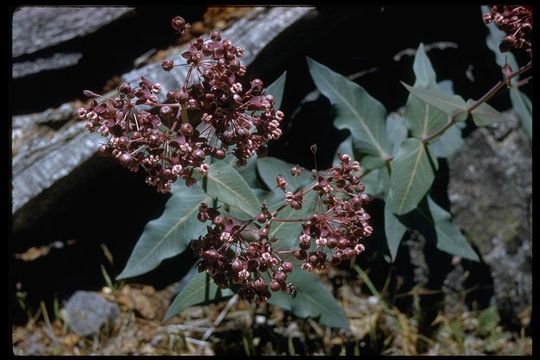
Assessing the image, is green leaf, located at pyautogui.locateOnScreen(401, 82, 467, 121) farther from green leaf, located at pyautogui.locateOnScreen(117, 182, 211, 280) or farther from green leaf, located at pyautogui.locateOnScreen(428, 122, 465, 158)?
green leaf, located at pyautogui.locateOnScreen(117, 182, 211, 280)

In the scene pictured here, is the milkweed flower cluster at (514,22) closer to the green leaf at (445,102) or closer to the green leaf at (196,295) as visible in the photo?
the green leaf at (445,102)

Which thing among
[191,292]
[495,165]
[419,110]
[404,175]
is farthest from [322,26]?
[191,292]

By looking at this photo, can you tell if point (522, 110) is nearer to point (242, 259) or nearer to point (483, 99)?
point (483, 99)

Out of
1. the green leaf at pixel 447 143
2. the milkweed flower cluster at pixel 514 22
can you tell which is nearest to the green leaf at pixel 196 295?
the green leaf at pixel 447 143

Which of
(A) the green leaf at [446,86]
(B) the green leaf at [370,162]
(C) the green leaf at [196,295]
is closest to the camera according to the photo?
(C) the green leaf at [196,295]

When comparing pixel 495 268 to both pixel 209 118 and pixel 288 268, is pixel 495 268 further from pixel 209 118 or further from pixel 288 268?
pixel 209 118

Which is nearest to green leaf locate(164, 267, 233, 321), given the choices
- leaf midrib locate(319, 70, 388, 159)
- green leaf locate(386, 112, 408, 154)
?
leaf midrib locate(319, 70, 388, 159)

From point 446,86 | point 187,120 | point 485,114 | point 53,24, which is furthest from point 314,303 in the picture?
point 53,24
